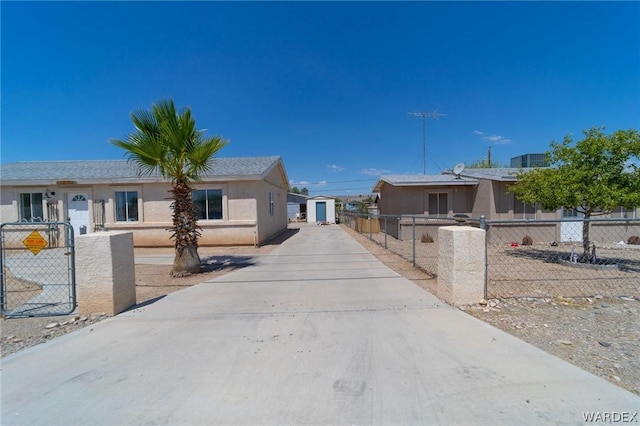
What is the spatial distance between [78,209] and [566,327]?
17038 millimetres

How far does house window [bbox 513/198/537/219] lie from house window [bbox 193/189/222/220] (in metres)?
13.9

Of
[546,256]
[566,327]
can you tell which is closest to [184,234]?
[566,327]

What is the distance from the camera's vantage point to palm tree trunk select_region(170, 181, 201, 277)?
25.1ft

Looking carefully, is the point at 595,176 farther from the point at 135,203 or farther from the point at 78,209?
the point at 78,209

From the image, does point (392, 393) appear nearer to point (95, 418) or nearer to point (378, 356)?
point (378, 356)

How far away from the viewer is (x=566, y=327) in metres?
3.83

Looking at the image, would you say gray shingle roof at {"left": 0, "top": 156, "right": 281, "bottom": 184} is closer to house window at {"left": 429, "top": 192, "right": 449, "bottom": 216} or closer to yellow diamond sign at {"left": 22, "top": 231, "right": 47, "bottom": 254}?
yellow diamond sign at {"left": 22, "top": 231, "right": 47, "bottom": 254}

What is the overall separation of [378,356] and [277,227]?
52.4ft

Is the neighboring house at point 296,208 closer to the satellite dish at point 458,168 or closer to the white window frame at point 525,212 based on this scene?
the satellite dish at point 458,168

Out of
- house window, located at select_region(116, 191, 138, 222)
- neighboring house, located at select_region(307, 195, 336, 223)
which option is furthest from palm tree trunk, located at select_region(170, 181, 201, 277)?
neighboring house, located at select_region(307, 195, 336, 223)

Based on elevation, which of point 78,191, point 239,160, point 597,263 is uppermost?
point 239,160

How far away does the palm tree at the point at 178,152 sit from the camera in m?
7.34

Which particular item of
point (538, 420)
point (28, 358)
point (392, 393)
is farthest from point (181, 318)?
point (538, 420)

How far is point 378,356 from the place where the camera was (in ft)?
10.1
